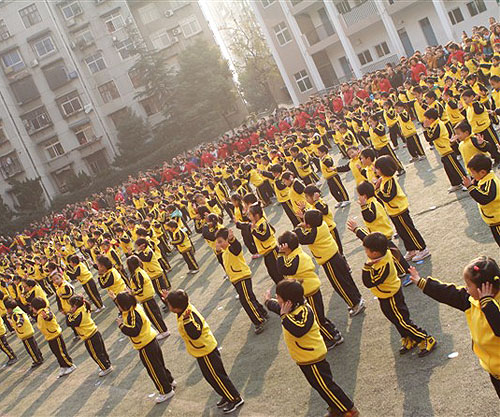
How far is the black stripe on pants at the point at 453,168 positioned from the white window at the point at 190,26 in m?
36.8

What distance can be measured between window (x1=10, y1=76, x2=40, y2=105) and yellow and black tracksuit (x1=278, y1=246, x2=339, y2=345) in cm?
4234

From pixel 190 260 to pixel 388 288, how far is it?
8.64m

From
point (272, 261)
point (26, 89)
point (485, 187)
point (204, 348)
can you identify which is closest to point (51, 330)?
point (272, 261)

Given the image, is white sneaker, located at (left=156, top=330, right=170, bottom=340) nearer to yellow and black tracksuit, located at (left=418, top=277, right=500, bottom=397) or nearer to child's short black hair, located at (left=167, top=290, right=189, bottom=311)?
child's short black hair, located at (left=167, top=290, right=189, bottom=311)

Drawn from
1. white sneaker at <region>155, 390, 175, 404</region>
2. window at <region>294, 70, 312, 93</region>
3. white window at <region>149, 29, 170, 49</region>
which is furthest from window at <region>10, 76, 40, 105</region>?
white sneaker at <region>155, 390, 175, 404</region>

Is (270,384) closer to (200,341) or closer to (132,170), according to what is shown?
(200,341)

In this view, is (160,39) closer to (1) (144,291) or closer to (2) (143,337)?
(1) (144,291)

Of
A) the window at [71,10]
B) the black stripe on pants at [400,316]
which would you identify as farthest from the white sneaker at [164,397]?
the window at [71,10]

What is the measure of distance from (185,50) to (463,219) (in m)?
34.6

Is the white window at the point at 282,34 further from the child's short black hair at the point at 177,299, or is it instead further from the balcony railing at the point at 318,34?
the child's short black hair at the point at 177,299

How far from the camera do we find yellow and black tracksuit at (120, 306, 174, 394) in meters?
7.21

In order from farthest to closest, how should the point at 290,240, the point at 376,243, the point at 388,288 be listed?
1. the point at 290,240
2. the point at 388,288
3. the point at 376,243

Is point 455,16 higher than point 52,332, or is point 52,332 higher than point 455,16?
point 455,16

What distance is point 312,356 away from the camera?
512cm
